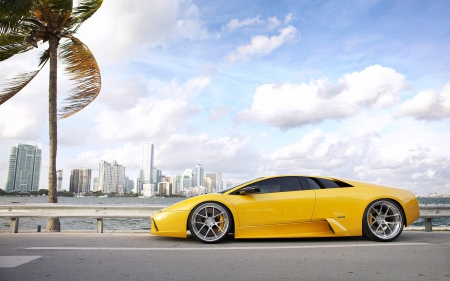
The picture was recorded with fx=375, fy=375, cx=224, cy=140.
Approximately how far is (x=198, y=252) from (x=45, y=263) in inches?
80.3

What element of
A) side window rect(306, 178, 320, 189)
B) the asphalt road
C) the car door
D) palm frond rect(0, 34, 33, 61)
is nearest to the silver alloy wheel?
the asphalt road

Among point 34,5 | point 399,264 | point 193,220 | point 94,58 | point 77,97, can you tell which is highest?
point 34,5

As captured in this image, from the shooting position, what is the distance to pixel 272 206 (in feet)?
21.5

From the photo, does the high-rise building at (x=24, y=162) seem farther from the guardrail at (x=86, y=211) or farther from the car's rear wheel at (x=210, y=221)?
the car's rear wheel at (x=210, y=221)

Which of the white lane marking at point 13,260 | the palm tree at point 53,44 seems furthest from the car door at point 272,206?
the palm tree at point 53,44

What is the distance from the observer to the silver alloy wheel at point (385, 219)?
22.1 feet

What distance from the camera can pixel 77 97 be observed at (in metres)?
12.4

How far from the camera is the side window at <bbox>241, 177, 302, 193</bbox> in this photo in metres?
6.83

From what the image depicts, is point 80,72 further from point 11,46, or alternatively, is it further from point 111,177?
point 111,177

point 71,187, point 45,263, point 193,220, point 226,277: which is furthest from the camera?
point 71,187

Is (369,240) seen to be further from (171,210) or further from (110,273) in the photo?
(110,273)

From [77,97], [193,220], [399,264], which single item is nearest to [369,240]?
[399,264]

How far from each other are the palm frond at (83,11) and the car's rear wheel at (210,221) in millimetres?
8179

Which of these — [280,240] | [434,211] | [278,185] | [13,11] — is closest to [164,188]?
[13,11]
